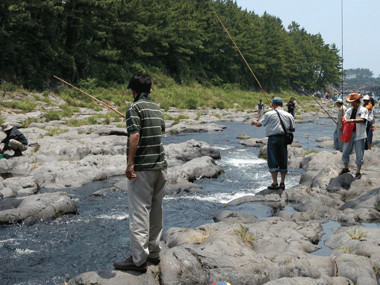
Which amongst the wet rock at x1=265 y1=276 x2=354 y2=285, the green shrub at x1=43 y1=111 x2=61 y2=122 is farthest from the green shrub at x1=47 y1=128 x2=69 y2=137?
the wet rock at x1=265 y1=276 x2=354 y2=285

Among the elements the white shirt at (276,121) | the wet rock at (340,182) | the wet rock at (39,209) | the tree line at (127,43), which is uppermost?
the tree line at (127,43)

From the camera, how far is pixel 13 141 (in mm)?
13852

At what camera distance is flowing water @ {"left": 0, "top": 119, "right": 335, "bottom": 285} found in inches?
232

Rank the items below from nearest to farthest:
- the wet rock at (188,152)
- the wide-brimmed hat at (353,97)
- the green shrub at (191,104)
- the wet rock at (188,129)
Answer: the wide-brimmed hat at (353,97), the wet rock at (188,152), the wet rock at (188,129), the green shrub at (191,104)

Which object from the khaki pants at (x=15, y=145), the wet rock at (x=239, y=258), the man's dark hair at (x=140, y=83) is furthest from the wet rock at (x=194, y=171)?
the man's dark hair at (x=140, y=83)

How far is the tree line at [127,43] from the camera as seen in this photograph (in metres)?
31.4

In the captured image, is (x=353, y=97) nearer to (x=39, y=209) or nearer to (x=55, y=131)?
(x=39, y=209)

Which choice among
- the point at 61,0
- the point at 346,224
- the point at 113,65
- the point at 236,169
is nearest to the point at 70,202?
the point at 346,224

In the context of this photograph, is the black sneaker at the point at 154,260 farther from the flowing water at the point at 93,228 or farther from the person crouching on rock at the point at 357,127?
the person crouching on rock at the point at 357,127

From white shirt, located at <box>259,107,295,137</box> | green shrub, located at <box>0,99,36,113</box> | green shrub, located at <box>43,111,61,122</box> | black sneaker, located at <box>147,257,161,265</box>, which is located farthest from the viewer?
green shrub, located at <box>0,99,36,113</box>

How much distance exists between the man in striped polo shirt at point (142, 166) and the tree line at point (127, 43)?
2889 cm

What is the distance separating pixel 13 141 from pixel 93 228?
775 cm

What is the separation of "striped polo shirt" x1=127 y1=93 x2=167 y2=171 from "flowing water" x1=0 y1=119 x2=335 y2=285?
2154mm

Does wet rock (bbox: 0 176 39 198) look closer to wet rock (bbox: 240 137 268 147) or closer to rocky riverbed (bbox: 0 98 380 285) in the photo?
rocky riverbed (bbox: 0 98 380 285)
